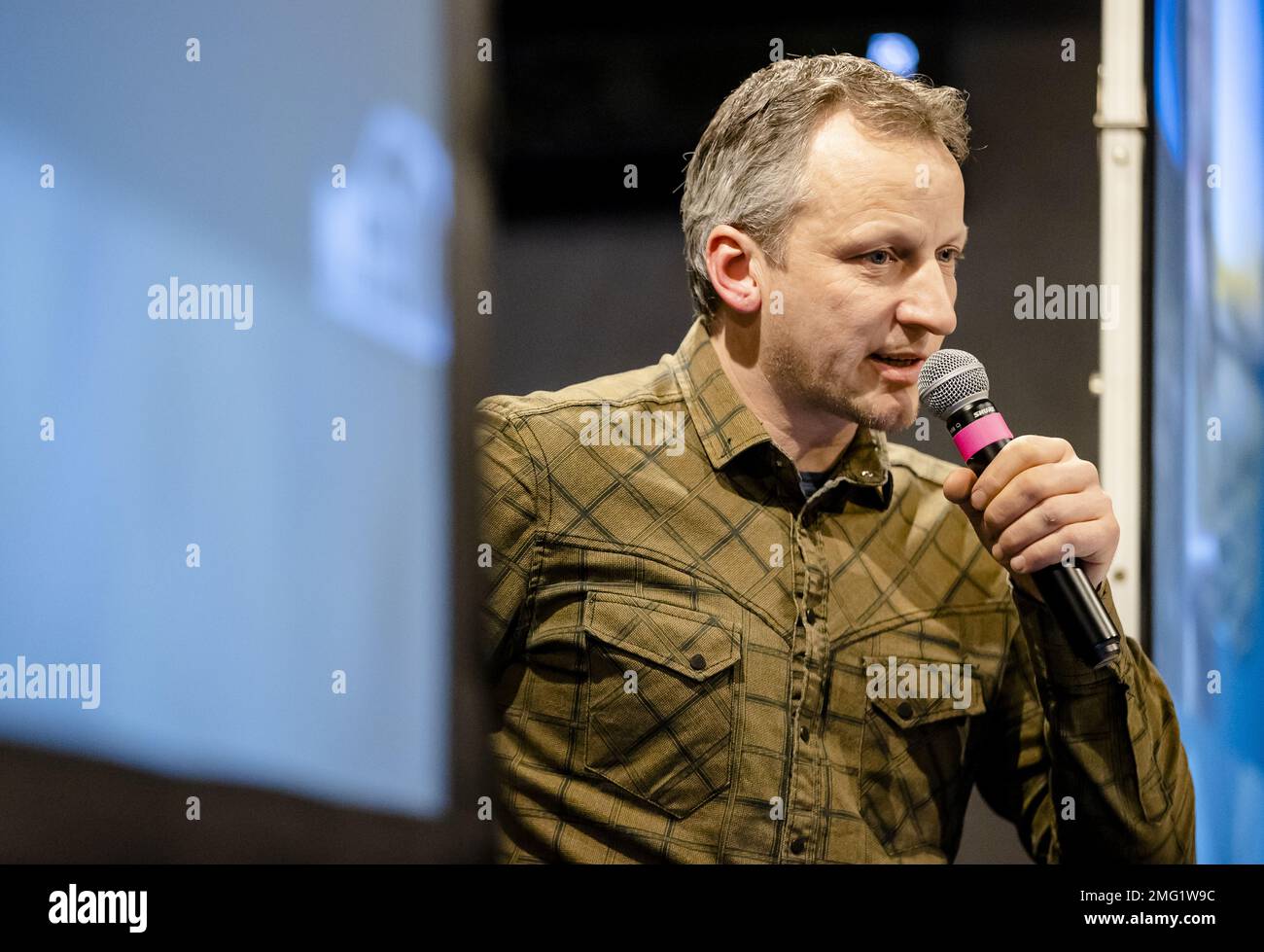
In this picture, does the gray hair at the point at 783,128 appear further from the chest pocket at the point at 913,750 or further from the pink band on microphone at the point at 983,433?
the chest pocket at the point at 913,750

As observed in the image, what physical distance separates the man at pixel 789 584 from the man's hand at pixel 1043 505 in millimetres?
112

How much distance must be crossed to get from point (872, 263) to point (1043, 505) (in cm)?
35

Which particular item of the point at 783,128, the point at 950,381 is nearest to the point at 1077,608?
the point at 950,381

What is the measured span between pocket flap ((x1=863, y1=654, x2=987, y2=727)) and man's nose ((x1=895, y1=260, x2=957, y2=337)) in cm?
40

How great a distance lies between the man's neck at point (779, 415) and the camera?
1.49m

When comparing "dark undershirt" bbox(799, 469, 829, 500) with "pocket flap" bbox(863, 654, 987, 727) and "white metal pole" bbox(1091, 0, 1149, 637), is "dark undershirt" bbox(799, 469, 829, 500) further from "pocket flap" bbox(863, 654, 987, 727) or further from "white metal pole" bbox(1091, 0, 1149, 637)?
"white metal pole" bbox(1091, 0, 1149, 637)

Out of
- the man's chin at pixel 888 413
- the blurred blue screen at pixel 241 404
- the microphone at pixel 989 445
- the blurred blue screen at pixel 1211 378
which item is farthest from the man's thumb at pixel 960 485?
the blurred blue screen at pixel 241 404

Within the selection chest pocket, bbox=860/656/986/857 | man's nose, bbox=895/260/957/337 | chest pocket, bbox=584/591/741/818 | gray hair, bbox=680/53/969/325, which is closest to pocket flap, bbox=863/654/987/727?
chest pocket, bbox=860/656/986/857

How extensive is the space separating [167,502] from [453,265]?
468mm

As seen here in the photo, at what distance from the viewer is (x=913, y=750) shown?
4.83 ft

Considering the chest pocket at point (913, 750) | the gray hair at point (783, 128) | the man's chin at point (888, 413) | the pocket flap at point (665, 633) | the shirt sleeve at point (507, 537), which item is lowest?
the chest pocket at point (913, 750)

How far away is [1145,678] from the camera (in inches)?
57.0
